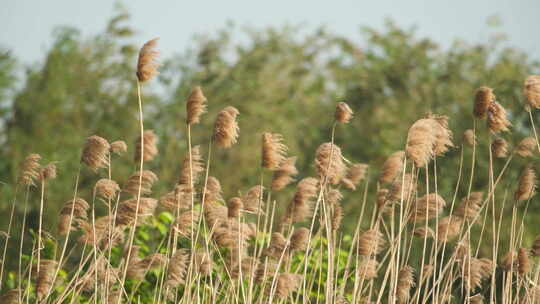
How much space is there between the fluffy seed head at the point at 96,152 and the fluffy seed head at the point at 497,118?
1.98 m

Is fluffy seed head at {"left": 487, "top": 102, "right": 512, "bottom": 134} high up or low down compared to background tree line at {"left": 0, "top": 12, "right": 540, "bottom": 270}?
down

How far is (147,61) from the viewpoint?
4.05 m

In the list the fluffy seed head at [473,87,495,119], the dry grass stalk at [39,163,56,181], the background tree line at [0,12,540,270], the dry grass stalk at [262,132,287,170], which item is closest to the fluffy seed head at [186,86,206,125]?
the dry grass stalk at [262,132,287,170]

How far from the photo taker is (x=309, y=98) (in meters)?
22.0

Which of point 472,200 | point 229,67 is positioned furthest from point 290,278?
point 229,67

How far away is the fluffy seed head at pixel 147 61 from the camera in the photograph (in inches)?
159

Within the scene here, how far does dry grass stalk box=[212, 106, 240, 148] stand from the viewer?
4.16 meters

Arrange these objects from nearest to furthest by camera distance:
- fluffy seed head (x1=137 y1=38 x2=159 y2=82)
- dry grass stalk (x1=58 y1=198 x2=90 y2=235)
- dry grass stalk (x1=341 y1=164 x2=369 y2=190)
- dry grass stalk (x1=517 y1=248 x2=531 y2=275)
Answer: fluffy seed head (x1=137 y1=38 x2=159 y2=82), dry grass stalk (x1=58 y1=198 x2=90 y2=235), dry grass stalk (x1=517 y1=248 x2=531 y2=275), dry grass stalk (x1=341 y1=164 x2=369 y2=190)

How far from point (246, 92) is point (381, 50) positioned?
15.3 feet

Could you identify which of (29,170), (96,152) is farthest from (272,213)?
(29,170)

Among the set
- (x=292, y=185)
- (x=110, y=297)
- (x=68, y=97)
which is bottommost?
(x=110, y=297)

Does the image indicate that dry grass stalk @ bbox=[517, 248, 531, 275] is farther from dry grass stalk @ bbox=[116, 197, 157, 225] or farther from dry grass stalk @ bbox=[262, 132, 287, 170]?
dry grass stalk @ bbox=[116, 197, 157, 225]

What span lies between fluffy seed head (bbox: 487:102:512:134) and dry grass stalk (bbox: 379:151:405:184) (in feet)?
1.66

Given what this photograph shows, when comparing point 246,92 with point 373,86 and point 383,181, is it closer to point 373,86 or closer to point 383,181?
point 373,86
